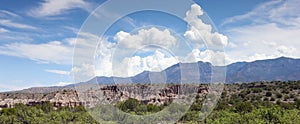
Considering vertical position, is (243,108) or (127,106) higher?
(127,106)

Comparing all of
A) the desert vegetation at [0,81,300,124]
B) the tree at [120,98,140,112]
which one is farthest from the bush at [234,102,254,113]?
the tree at [120,98,140,112]

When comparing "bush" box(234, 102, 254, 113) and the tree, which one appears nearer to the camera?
the tree

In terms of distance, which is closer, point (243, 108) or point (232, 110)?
point (243, 108)

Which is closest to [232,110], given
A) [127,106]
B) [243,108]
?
[243,108]

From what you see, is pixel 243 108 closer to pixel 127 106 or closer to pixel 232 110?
pixel 232 110

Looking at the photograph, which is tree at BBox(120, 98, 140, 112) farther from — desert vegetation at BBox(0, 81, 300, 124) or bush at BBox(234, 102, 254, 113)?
bush at BBox(234, 102, 254, 113)

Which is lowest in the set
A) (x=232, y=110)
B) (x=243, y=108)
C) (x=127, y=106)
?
(x=232, y=110)

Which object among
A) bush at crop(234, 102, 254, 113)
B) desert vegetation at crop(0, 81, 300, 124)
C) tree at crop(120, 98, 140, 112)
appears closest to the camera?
tree at crop(120, 98, 140, 112)

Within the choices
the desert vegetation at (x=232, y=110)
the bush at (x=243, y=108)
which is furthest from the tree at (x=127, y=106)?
the bush at (x=243, y=108)

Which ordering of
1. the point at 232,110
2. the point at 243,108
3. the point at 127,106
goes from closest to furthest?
the point at 127,106
the point at 243,108
the point at 232,110

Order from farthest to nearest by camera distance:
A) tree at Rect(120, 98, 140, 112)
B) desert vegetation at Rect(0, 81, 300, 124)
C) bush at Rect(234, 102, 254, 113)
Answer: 1. bush at Rect(234, 102, 254, 113)
2. desert vegetation at Rect(0, 81, 300, 124)
3. tree at Rect(120, 98, 140, 112)

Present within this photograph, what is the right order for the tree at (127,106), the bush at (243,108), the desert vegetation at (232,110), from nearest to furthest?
the tree at (127,106), the desert vegetation at (232,110), the bush at (243,108)

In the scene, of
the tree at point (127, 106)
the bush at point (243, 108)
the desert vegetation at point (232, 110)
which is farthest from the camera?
the bush at point (243, 108)

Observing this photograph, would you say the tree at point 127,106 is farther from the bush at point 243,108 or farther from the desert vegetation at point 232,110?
the bush at point 243,108
